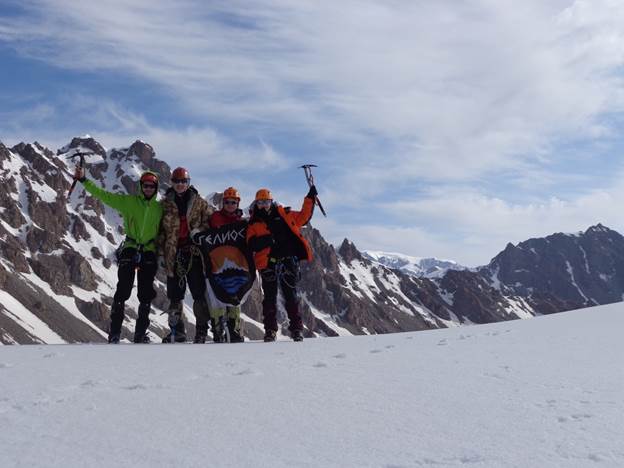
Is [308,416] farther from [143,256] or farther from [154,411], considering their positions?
[143,256]

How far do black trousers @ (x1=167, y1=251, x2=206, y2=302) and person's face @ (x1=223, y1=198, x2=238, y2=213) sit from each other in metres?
1.23

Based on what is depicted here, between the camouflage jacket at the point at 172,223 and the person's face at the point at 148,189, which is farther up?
the person's face at the point at 148,189

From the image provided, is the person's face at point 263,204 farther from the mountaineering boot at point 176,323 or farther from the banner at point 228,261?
the mountaineering boot at point 176,323

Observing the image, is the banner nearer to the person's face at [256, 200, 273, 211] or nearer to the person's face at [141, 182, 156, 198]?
the person's face at [256, 200, 273, 211]

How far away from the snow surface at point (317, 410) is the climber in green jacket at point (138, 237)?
4091 millimetres

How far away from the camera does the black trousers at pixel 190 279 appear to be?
12.4 metres

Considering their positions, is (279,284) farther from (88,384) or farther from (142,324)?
(88,384)

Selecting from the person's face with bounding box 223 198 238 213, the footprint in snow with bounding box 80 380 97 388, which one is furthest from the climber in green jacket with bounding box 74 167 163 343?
the footprint in snow with bounding box 80 380 97 388

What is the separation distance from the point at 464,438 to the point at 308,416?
1.20m

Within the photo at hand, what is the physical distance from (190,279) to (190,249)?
2.10 ft

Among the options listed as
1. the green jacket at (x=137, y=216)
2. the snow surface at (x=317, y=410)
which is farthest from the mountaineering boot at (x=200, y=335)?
the snow surface at (x=317, y=410)

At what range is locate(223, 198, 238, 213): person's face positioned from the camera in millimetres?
12672

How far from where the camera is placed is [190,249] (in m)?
12.4

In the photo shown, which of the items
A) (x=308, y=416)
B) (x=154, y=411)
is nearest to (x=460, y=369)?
(x=308, y=416)
